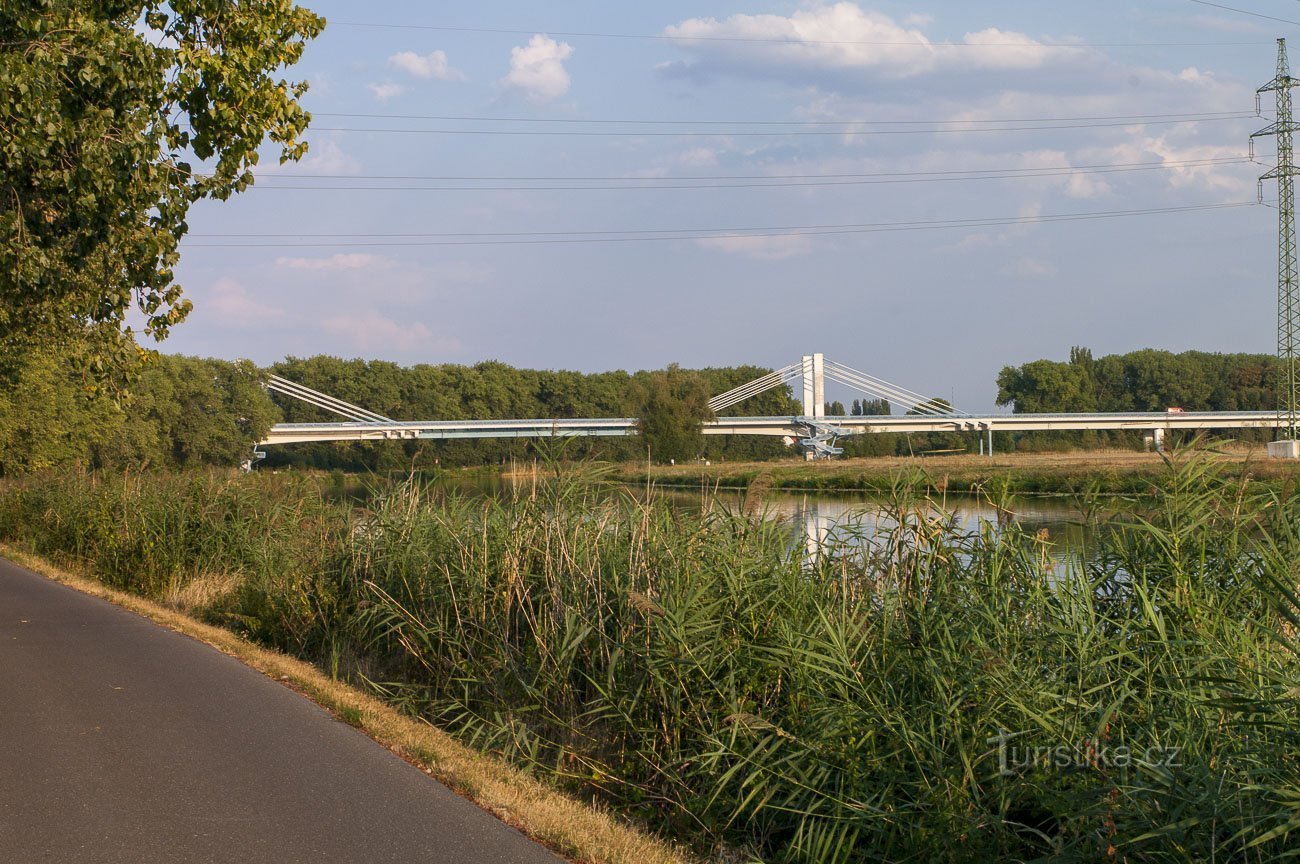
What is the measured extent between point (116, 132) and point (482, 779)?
571 cm

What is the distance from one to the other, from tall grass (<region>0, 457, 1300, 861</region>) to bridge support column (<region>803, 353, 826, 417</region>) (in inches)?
2828

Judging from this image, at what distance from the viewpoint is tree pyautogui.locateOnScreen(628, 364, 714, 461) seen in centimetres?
5275

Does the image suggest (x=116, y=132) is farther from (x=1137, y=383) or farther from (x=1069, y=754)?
(x=1137, y=383)

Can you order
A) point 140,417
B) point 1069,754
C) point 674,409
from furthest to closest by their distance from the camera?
1. point 674,409
2. point 140,417
3. point 1069,754

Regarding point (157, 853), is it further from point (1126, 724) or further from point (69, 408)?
point (69, 408)

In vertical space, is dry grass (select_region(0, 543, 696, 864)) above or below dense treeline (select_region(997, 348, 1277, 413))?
below

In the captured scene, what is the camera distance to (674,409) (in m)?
57.3

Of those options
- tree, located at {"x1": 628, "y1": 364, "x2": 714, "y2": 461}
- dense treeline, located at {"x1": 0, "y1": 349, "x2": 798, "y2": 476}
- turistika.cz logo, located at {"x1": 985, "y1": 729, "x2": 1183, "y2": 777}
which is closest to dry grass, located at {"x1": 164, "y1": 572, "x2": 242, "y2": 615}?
dense treeline, located at {"x1": 0, "y1": 349, "x2": 798, "y2": 476}

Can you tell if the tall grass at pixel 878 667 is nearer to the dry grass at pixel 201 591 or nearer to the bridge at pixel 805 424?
the dry grass at pixel 201 591

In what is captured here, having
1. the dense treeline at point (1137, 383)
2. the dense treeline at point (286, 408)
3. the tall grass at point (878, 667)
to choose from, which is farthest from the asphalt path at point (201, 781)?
the dense treeline at point (1137, 383)

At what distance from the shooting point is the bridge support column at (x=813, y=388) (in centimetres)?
8044

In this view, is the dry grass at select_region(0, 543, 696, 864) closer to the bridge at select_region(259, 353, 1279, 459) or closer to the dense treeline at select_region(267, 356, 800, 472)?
the bridge at select_region(259, 353, 1279, 459)

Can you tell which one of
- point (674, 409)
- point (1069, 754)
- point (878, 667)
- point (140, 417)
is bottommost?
point (1069, 754)

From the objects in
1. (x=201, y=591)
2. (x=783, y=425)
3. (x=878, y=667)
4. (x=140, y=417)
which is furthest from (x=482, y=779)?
(x=783, y=425)
